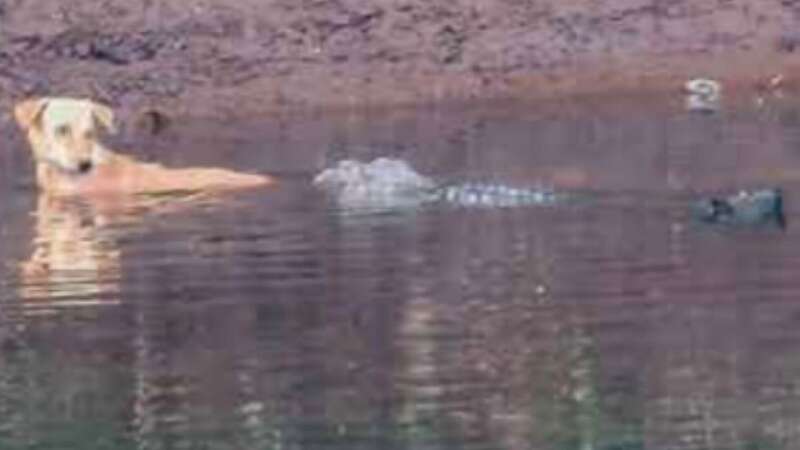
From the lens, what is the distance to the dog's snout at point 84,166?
1817cm

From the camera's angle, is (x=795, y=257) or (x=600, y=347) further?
(x=795, y=257)

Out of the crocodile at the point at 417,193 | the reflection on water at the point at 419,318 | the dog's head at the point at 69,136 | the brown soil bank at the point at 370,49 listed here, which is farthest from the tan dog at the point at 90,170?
the brown soil bank at the point at 370,49

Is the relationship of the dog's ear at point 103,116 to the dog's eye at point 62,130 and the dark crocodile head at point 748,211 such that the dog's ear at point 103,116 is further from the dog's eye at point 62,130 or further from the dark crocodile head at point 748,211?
the dark crocodile head at point 748,211

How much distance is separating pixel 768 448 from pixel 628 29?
624 inches

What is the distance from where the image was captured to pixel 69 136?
1817 cm

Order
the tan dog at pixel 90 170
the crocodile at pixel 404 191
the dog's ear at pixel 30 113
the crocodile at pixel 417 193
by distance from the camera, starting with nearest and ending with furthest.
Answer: the crocodile at pixel 417 193 < the crocodile at pixel 404 191 < the tan dog at pixel 90 170 < the dog's ear at pixel 30 113

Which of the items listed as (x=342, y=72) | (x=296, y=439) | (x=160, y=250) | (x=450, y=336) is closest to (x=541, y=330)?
(x=450, y=336)

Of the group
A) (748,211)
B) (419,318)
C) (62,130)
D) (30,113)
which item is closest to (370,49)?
(30,113)

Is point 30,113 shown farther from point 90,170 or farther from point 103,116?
point 90,170

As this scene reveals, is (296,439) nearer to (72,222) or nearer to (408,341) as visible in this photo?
(408,341)

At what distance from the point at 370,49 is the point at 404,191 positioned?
818 cm

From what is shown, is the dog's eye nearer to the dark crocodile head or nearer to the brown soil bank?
the dark crocodile head

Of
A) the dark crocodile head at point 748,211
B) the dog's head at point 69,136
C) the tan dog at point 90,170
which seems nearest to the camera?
the dark crocodile head at point 748,211

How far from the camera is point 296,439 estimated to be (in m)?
9.91
